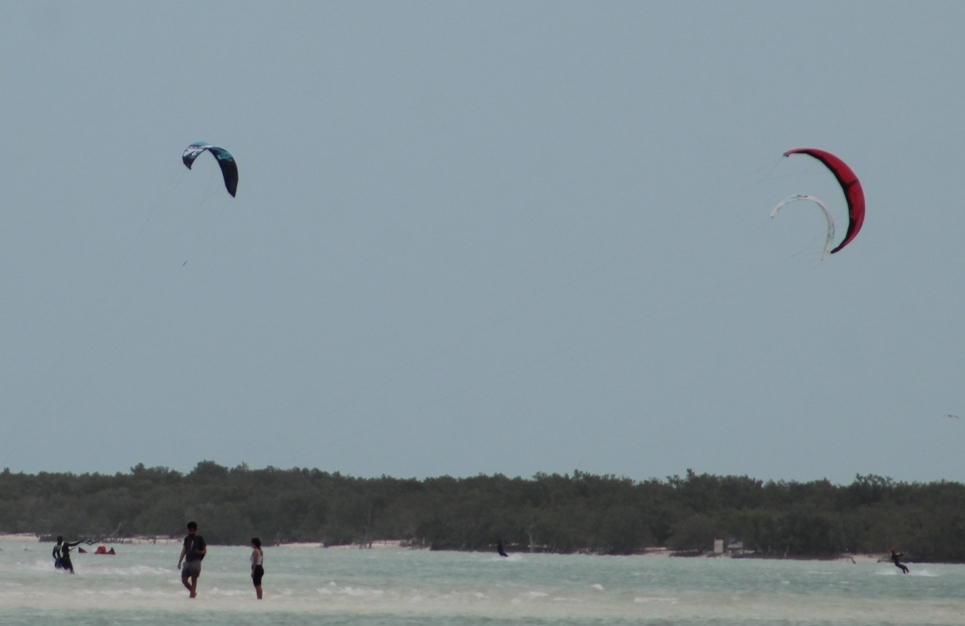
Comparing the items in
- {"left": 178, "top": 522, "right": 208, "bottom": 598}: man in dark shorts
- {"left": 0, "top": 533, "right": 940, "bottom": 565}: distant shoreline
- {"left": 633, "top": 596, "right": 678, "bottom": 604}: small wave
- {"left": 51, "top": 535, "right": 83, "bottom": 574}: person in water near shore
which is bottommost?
{"left": 178, "top": 522, "right": 208, "bottom": 598}: man in dark shorts

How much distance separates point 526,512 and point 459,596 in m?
43.9

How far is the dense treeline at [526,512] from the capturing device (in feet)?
210

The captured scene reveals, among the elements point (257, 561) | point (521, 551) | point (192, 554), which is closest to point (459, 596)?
point (257, 561)

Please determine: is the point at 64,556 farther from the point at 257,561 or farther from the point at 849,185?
the point at 849,185

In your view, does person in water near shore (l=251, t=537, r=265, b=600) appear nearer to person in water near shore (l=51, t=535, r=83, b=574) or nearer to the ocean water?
the ocean water

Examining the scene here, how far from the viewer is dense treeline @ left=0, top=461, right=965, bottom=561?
64.1 metres

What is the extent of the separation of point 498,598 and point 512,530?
41.9 metres

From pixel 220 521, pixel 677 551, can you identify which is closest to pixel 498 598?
pixel 677 551

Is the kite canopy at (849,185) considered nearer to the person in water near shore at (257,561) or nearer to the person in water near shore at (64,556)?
the person in water near shore at (257,561)

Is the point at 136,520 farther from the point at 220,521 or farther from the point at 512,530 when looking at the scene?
the point at 512,530

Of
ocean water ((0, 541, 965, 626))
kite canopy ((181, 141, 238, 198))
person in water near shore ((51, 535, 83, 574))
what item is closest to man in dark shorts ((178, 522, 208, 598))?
ocean water ((0, 541, 965, 626))

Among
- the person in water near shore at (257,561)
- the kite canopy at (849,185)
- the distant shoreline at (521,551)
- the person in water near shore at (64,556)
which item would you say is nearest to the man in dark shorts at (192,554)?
the person in water near shore at (257,561)

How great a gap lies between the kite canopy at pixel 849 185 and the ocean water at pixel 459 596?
645 centimetres

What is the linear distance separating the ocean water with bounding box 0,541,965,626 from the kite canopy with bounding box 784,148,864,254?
254 inches
